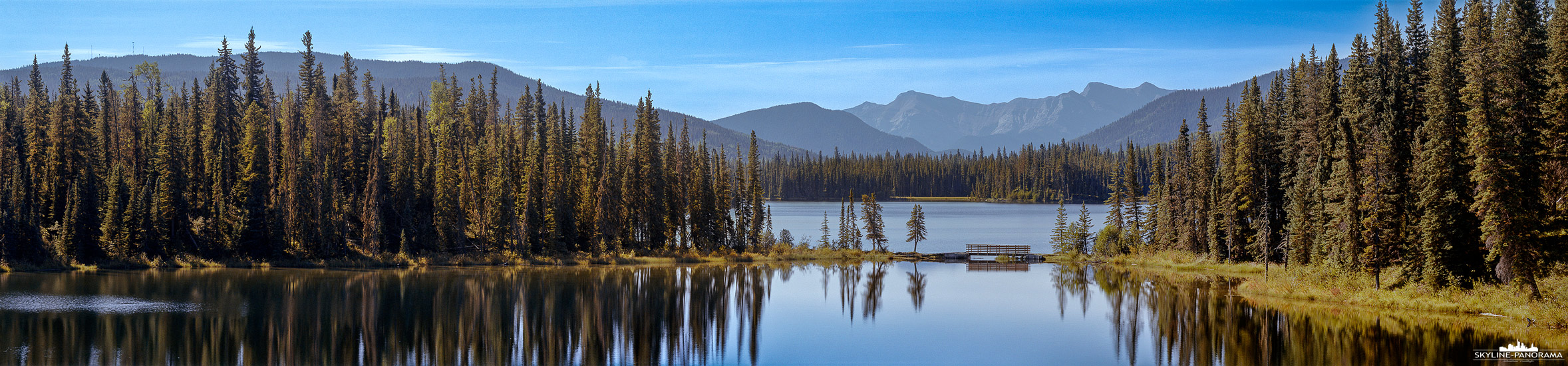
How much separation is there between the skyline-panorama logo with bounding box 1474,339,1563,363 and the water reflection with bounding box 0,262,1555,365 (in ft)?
2.06

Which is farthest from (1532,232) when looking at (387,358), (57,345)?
(57,345)

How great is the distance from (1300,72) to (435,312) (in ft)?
159

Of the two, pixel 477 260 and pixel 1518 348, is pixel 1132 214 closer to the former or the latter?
pixel 1518 348

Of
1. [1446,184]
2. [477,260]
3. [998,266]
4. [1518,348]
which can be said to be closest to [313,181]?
[477,260]

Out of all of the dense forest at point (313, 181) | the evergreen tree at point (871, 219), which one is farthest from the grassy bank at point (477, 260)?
the evergreen tree at point (871, 219)

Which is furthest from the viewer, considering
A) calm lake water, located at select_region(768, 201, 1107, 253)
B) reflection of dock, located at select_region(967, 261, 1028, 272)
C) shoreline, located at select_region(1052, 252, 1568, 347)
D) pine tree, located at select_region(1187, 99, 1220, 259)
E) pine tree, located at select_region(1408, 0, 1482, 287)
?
calm lake water, located at select_region(768, 201, 1107, 253)

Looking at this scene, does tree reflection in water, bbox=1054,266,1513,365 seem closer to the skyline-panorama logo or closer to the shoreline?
the skyline-panorama logo

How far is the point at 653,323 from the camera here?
38.0 metres

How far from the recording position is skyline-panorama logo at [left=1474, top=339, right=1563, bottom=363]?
2794 cm

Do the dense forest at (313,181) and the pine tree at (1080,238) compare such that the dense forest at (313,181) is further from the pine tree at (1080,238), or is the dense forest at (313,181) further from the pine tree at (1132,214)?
the pine tree at (1132,214)

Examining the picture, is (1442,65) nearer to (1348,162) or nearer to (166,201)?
(1348,162)

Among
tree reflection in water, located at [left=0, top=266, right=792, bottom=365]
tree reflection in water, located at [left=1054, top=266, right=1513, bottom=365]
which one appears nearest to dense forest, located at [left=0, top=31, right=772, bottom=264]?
tree reflection in water, located at [left=0, top=266, right=792, bottom=365]

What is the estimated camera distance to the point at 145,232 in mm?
61000

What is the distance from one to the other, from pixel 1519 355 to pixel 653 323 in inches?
1117
